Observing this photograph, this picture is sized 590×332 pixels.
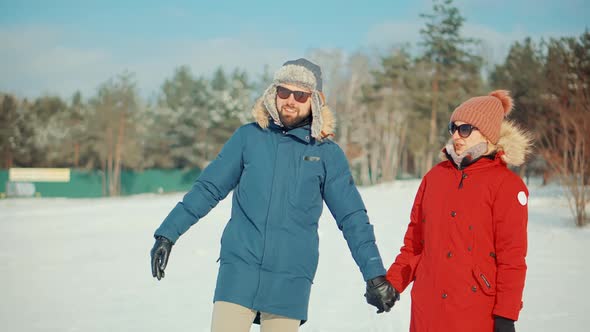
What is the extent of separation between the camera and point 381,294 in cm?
317

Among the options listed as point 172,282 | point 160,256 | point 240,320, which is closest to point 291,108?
point 160,256

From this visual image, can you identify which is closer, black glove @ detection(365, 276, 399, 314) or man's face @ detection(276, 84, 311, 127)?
black glove @ detection(365, 276, 399, 314)

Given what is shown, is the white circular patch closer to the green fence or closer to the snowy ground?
the snowy ground

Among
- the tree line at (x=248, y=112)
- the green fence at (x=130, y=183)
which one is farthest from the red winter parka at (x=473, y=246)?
the green fence at (x=130, y=183)

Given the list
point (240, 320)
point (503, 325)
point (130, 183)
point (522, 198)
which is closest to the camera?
point (503, 325)

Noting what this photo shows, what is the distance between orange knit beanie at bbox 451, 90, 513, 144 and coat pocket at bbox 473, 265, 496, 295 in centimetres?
69

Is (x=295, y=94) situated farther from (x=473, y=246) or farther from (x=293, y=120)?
(x=473, y=246)

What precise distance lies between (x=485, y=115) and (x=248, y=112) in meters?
49.3

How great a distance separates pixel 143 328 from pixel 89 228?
1084 centimetres

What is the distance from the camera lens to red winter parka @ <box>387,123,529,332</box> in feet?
9.40

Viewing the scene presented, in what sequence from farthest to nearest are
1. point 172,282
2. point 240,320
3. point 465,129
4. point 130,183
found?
point 130,183
point 172,282
point 465,129
point 240,320

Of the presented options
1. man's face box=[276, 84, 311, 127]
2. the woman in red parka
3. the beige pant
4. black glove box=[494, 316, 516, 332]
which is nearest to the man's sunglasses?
man's face box=[276, 84, 311, 127]

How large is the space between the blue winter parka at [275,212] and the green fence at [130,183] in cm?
4279

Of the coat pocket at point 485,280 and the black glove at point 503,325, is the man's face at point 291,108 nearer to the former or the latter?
the coat pocket at point 485,280
